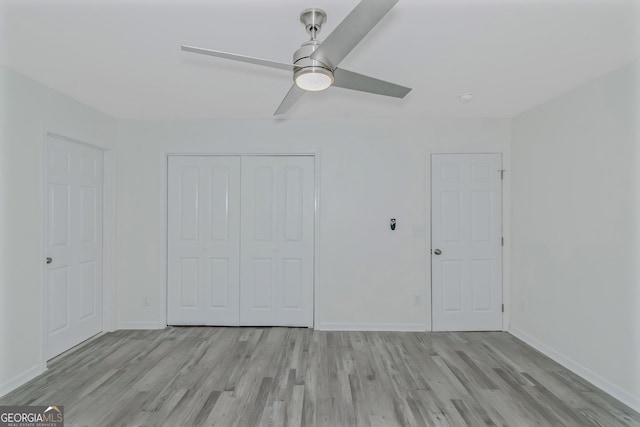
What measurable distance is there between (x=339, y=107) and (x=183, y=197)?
6.77 ft

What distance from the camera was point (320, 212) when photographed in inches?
143

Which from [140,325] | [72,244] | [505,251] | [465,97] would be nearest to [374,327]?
[505,251]

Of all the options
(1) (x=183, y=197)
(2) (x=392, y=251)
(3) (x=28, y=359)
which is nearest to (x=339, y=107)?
(2) (x=392, y=251)

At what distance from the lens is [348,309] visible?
361 centimetres

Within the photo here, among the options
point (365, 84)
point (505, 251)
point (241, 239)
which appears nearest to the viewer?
point (365, 84)

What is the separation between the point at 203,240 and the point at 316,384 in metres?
2.09

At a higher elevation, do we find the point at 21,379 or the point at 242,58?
the point at 242,58

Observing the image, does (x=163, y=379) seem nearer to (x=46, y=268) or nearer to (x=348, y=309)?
(x=46, y=268)

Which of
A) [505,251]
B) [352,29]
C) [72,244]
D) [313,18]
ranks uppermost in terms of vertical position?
[313,18]

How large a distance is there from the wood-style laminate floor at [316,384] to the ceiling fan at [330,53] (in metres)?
2.04

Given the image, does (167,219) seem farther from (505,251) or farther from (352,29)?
Result: (505,251)

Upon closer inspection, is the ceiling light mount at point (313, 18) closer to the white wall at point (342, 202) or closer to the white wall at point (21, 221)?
the white wall at point (342, 202)

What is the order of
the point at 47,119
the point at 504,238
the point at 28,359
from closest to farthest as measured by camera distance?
the point at 28,359 → the point at 47,119 → the point at 504,238

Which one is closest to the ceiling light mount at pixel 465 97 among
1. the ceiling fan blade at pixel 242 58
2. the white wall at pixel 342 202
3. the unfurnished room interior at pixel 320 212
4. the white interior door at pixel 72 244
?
the unfurnished room interior at pixel 320 212
